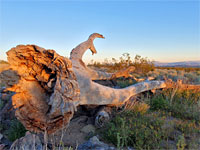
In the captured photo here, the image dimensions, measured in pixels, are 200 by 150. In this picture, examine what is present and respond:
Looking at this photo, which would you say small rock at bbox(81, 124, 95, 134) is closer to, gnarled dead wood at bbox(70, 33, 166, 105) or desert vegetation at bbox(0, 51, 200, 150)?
desert vegetation at bbox(0, 51, 200, 150)

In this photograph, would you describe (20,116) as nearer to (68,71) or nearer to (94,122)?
(68,71)

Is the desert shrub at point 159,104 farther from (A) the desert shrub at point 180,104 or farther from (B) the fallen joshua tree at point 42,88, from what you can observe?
(B) the fallen joshua tree at point 42,88

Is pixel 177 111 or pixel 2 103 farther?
pixel 2 103

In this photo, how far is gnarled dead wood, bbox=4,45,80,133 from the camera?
8.62 ft

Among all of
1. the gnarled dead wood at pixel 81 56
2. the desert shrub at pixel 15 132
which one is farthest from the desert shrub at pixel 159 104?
the desert shrub at pixel 15 132

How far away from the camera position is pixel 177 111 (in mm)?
4984

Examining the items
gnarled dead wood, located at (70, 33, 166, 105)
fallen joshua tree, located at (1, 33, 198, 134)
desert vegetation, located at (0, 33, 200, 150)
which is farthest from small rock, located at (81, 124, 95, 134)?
fallen joshua tree, located at (1, 33, 198, 134)

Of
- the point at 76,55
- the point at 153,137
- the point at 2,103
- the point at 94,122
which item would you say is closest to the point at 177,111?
the point at 153,137

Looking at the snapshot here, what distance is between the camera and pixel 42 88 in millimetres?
3033

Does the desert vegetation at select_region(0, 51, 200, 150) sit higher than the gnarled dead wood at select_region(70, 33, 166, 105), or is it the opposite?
the gnarled dead wood at select_region(70, 33, 166, 105)

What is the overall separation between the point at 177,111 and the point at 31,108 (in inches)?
174

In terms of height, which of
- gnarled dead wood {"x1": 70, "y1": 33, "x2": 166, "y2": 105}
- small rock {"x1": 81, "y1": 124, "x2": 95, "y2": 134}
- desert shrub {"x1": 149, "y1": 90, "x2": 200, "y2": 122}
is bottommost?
small rock {"x1": 81, "y1": 124, "x2": 95, "y2": 134}

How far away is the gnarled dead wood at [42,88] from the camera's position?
263 cm

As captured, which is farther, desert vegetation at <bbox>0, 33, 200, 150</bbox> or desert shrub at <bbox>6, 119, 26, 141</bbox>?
desert shrub at <bbox>6, 119, 26, 141</bbox>
